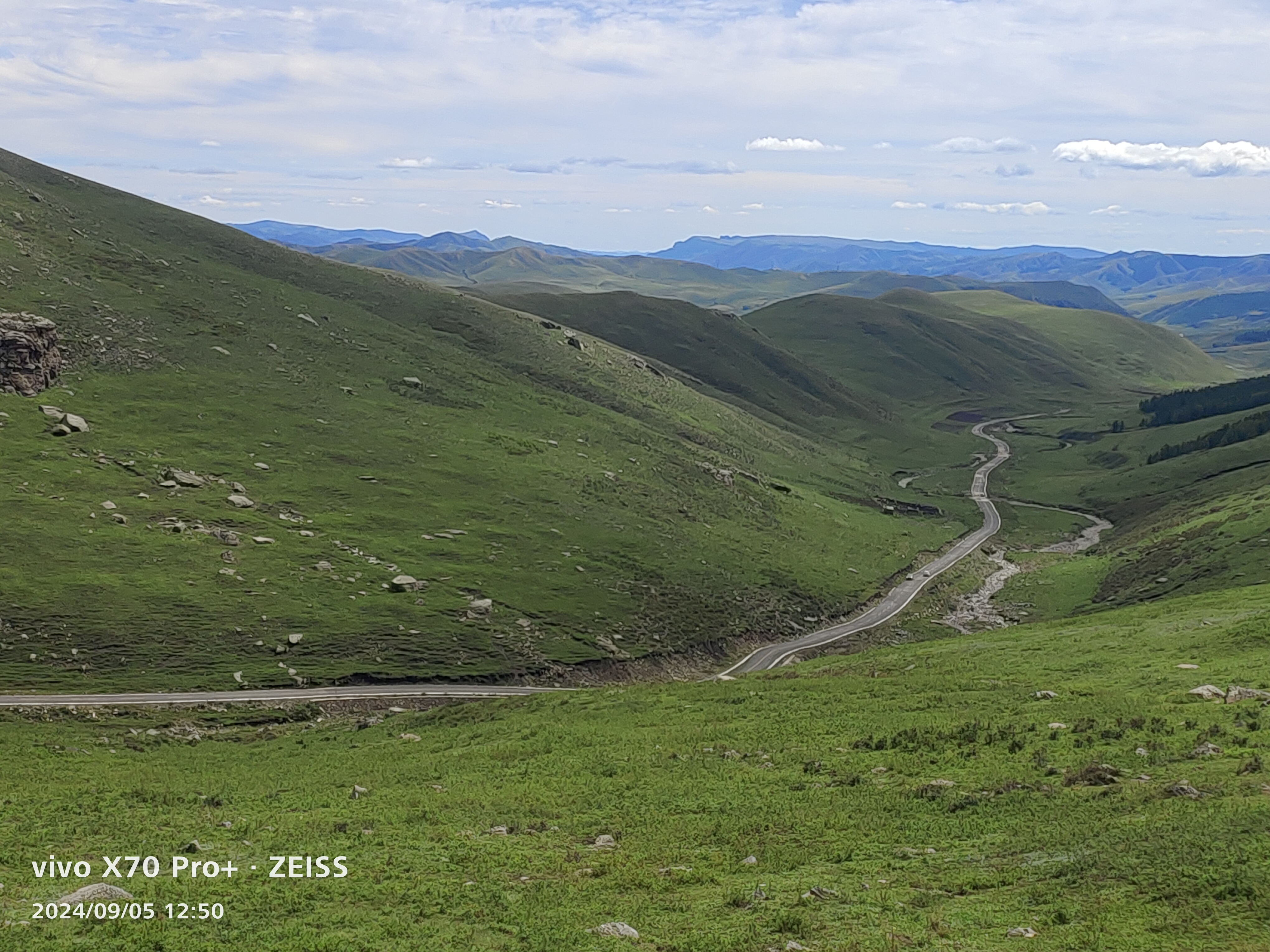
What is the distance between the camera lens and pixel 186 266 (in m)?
166

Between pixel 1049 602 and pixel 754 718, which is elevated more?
pixel 754 718

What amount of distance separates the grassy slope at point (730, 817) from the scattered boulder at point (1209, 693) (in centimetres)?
160

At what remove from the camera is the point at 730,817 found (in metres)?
34.2

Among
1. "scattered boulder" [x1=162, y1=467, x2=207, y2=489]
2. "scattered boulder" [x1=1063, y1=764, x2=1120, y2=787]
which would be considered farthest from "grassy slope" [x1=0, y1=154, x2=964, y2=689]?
"scattered boulder" [x1=1063, y1=764, x2=1120, y2=787]

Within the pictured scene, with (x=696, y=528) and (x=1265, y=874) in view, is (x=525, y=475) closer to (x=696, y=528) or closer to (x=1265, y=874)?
(x=696, y=528)

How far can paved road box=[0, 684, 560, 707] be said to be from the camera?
213 feet

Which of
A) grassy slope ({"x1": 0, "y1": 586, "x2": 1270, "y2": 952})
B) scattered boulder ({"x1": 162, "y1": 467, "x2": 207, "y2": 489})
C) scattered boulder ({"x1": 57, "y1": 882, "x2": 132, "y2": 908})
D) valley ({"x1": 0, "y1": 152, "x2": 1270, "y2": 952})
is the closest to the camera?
grassy slope ({"x1": 0, "y1": 586, "x2": 1270, "y2": 952})

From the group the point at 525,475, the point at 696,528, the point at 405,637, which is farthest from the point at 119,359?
the point at 696,528

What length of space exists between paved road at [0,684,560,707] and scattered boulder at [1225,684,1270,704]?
43709mm

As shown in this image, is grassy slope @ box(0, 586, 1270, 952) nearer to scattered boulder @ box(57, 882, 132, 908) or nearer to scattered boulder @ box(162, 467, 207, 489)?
scattered boulder @ box(57, 882, 132, 908)

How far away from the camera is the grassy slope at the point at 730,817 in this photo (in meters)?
23.3

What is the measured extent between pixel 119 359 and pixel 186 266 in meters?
46.3

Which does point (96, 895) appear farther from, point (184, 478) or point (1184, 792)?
point (184, 478)
